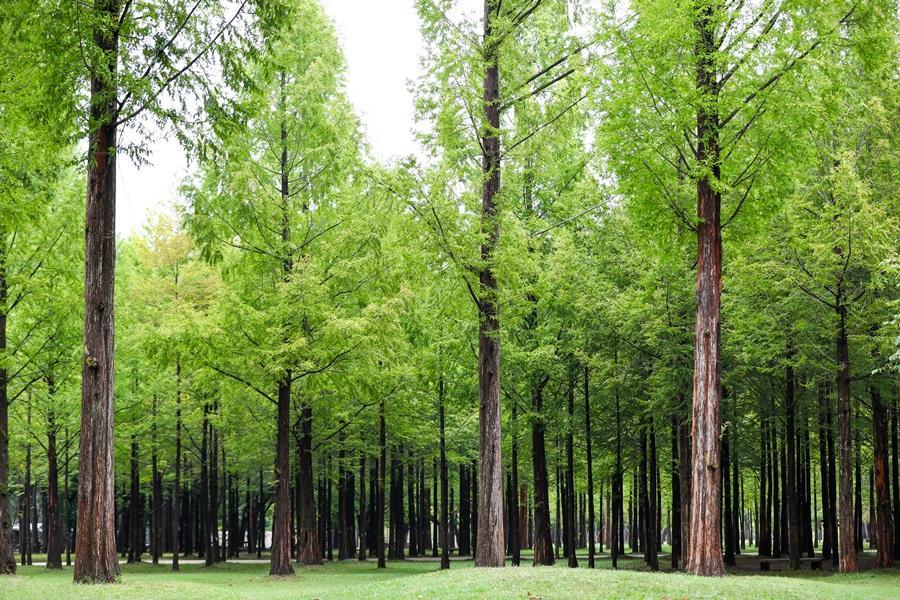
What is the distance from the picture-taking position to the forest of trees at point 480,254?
13.5 meters

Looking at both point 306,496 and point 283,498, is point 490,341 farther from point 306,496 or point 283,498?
point 306,496

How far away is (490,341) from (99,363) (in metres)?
7.49

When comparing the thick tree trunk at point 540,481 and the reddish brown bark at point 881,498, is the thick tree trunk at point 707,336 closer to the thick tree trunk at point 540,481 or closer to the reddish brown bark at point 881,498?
the reddish brown bark at point 881,498

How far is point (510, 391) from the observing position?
27.9 m

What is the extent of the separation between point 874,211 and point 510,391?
12.0 m

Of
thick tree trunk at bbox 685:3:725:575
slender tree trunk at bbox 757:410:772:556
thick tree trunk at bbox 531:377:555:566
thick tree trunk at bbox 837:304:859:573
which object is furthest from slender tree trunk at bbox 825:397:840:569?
thick tree trunk at bbox 685:3:725:575

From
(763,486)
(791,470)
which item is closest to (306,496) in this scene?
(791,470)

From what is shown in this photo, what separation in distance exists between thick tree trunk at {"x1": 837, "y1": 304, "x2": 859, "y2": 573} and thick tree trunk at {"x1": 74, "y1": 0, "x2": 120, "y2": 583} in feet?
55.3

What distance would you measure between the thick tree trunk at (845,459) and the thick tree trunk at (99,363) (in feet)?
55.3

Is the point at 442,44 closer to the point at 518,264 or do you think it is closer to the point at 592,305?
the point at 518,264

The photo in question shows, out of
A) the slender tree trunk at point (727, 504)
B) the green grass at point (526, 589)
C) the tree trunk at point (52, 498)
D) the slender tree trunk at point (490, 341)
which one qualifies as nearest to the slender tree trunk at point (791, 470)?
the slender tree trunk at point (727, 504)

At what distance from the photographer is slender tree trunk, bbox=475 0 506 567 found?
56.2ft

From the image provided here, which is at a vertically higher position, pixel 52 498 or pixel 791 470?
pixel 791 470

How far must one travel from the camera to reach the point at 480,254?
56.9ft
